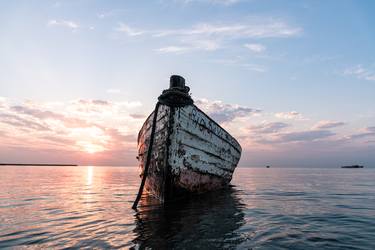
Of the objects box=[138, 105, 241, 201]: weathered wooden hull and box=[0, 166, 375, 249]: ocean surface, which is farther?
box=[138, 105, 241, 201]: weathered wooden hull

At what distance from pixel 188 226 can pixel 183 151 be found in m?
3.59

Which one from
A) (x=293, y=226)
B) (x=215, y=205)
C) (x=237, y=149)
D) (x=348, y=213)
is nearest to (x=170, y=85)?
(x=215, y=205)

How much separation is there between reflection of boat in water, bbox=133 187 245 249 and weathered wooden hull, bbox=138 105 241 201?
84 centimetres

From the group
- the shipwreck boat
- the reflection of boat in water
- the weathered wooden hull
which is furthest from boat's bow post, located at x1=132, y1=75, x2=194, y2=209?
the reflection of boat in water

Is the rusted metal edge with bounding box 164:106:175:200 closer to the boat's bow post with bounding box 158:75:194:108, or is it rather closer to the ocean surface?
the boat's bow post with bounding box 158:75:194:108

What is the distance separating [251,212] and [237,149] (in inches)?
337

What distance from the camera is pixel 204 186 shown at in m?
11.7

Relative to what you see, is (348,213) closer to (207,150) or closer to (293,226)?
(293,226)

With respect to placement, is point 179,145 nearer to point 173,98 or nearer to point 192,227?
point 173,98

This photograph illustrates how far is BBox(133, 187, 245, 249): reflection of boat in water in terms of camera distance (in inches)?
195

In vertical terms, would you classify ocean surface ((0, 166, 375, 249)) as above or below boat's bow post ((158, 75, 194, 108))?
below

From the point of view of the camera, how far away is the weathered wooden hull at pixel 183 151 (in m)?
9.22

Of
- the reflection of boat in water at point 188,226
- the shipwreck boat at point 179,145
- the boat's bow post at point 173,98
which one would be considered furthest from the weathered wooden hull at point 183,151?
the reflection of boat in water at point 188,226

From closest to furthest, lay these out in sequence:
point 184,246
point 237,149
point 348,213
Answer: point 184,246, point 348,213, point 237,149
